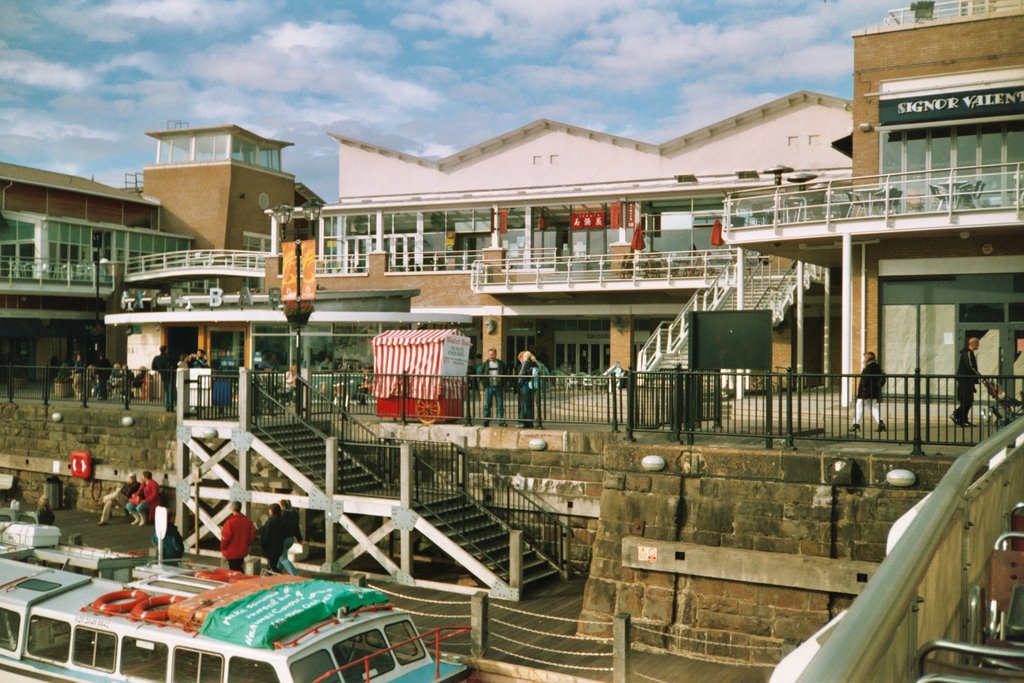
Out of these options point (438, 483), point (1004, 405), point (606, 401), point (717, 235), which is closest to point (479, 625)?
point (438, 483)

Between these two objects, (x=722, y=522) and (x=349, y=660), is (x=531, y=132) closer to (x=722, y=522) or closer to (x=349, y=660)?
(x=722, y=522)

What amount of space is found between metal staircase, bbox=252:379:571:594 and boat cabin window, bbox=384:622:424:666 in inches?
191

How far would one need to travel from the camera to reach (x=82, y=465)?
25719 mm

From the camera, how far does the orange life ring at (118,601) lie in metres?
11.8

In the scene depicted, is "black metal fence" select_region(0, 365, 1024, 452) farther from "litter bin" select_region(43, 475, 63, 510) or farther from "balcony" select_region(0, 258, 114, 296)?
"balcony" select_region(0, 258, 114, 296)

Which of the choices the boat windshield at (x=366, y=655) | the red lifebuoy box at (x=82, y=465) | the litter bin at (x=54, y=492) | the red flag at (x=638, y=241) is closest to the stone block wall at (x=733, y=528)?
the boat windshield at (x=366, y=655)

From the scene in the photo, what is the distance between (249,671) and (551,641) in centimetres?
521

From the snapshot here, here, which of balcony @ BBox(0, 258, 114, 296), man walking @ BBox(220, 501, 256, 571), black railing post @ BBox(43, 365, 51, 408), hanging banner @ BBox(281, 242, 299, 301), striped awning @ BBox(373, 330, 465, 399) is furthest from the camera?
balcony @ BBox(0, 258, 114, 296)

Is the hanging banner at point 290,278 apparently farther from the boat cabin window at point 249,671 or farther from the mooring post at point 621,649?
the mooring post at point 621,649

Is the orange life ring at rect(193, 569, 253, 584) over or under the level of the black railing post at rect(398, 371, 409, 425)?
under

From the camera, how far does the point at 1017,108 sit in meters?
22.3

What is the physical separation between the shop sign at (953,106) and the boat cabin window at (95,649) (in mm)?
21364

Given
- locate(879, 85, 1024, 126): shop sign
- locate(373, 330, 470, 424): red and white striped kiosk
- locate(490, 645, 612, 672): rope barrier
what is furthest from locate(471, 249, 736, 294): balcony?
locate(490, 645, 612, 672): rope barrier

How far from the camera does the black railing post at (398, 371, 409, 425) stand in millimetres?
21050
